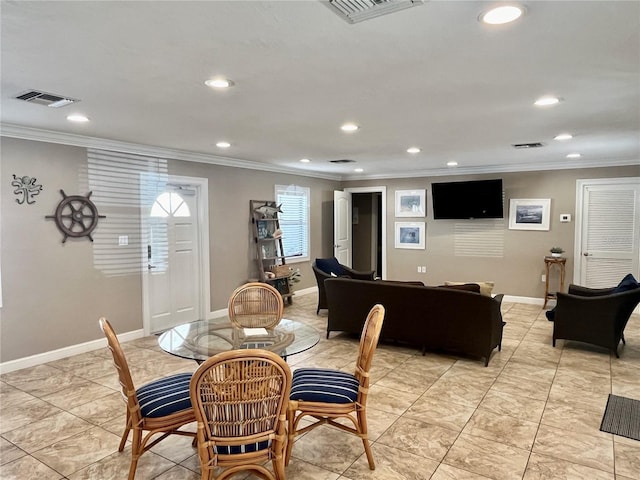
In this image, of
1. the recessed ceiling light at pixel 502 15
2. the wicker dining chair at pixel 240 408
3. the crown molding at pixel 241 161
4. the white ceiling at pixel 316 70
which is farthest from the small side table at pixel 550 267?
the wicker dining chair at pixel 240 408

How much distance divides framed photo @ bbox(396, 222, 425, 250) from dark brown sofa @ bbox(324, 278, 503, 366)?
3638 mm

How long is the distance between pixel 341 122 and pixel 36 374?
148 inches

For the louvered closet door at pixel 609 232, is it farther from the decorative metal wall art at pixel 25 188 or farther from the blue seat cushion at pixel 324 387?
the decorative metal wall art at pixel 25 188

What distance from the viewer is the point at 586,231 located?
261 inches

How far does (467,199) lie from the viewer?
7.39 meters

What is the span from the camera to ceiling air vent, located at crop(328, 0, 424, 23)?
169cm

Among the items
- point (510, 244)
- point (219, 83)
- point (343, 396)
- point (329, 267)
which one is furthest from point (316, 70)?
point (510, 244)

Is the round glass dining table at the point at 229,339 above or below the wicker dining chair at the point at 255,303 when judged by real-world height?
below

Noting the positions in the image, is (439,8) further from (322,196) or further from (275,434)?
(322,196)

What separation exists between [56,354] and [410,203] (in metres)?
6.21

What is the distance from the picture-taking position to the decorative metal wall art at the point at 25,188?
4066mm

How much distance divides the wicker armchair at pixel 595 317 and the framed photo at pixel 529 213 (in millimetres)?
2730

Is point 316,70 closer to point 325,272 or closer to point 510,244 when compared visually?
point 325,272

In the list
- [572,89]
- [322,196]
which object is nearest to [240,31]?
[572,89]
